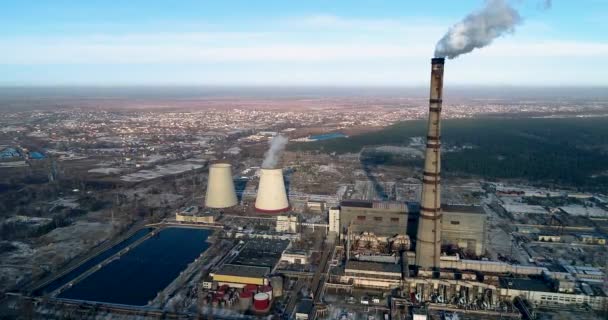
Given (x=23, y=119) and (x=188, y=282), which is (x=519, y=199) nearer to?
(x=188, y=282)

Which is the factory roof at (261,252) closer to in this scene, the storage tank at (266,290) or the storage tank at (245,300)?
the storage tank at (266,290)

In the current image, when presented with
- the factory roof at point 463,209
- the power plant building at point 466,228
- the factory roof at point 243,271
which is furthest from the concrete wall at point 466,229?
the factory roof at point 243,271

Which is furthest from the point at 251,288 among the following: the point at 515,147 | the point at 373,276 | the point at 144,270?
the point at 515,147

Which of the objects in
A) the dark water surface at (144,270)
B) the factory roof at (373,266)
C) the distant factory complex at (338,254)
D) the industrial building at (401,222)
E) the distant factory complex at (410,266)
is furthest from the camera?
the industrial building at (401,222)

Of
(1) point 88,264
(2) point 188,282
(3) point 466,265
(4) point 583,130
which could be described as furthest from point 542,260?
(4) point 583,130

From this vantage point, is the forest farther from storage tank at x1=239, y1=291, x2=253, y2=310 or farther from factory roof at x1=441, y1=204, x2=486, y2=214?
storage tank at x1=239, y1=291, x2=253, y2=310

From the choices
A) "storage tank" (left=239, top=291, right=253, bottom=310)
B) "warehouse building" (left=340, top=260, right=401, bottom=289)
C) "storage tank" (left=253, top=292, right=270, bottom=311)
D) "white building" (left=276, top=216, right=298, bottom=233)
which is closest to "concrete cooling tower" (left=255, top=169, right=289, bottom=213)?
"white building" (left=276, top=216, right=298, bottom=233)
